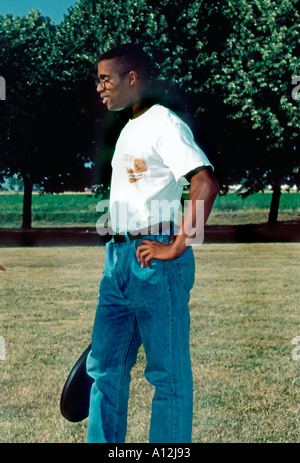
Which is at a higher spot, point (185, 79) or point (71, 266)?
point (185, 79)

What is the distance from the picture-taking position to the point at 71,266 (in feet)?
54.2

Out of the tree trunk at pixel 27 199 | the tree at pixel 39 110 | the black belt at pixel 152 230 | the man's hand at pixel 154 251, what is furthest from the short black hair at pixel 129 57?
the tree trunk at pixel 27 199

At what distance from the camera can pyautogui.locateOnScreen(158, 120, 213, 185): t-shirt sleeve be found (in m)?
3.41

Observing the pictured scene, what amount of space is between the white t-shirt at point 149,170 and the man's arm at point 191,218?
120 millimetres

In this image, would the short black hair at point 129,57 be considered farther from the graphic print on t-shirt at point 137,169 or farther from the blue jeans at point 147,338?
the blue jeans at point 147,338

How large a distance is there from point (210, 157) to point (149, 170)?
79.4 feet

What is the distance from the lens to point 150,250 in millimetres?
3549

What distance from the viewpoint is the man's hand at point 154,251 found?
3.50 m

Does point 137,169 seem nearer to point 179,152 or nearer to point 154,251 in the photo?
point 179,152

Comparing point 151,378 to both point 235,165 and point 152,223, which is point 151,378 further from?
point 235,165

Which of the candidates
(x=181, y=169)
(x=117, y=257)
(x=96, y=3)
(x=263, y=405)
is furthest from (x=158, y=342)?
(x=96, y=3)

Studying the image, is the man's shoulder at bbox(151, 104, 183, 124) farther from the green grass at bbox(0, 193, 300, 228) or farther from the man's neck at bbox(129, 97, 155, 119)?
the green grass at bbox(0, 193, 300, 228)

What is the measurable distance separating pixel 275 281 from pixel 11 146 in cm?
1887

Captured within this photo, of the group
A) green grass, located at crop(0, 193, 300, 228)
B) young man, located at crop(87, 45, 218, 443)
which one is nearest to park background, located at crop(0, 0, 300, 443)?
young man, located at crop(87, 45, 218, 443)
